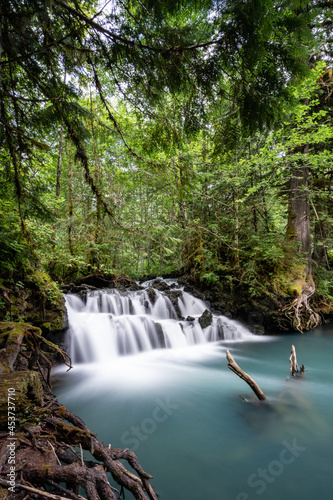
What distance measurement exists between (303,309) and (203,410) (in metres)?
6.99

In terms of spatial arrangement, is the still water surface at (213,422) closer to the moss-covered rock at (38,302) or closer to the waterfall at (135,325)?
the waterfall at (135,325)

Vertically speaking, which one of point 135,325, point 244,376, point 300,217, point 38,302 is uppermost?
point 300,217

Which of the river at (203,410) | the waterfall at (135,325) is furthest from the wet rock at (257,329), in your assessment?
the river at (203,410)

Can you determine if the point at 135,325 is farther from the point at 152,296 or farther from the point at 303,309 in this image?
the point at 303,309

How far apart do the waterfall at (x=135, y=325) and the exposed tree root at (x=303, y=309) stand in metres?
1.97

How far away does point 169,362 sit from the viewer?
671 cm

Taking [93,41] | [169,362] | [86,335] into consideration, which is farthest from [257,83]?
[86,335]

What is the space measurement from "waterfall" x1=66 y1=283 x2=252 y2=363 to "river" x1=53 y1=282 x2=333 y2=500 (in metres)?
0.05

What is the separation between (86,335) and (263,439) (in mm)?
5499

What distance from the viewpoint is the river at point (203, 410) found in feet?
8.90

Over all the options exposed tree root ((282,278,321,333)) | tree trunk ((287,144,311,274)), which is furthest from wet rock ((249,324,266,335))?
tree trunk ((287,144,311,274))

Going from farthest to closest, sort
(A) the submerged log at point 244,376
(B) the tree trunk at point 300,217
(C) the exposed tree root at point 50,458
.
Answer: (B) the tree trunk at point 300,217 → (A) the submerged log at point 244,376 → (C) the exposed tree root at point 50,458

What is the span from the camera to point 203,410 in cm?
413

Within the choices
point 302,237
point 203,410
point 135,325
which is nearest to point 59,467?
point 203,410
